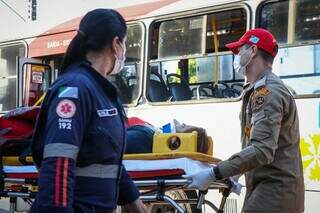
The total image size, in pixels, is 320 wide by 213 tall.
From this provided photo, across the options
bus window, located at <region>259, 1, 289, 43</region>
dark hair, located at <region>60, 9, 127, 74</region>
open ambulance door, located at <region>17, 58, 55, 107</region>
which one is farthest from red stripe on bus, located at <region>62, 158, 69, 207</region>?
open ambulance door, located at <region>17, 58, 55, 107</region>

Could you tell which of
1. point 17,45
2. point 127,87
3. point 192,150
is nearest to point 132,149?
point 192,150

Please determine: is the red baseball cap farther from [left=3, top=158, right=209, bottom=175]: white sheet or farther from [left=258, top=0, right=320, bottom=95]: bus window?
[left=258, top=0, right=320, bottom=95]: bus window

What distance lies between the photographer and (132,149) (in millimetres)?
4117

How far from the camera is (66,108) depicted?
2166 millimetres

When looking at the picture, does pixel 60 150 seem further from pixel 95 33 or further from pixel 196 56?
pixel 196 56

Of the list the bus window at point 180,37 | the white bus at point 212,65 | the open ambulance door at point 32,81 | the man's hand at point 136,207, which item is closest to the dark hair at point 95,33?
the man's hand at point 136,207

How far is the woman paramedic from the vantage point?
2107mm

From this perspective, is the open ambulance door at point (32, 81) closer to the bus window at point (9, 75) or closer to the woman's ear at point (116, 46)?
the bus window at point (9, 75)

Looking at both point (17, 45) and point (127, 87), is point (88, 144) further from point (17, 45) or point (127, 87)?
point (17, 45)

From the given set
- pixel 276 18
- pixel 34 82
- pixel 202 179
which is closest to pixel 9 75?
pixel 34 82

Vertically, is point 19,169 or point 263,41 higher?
point 263,41

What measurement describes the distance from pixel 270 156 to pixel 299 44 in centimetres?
261

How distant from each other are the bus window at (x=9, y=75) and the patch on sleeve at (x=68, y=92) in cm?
621

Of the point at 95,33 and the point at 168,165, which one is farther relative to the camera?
the point at 168,165
